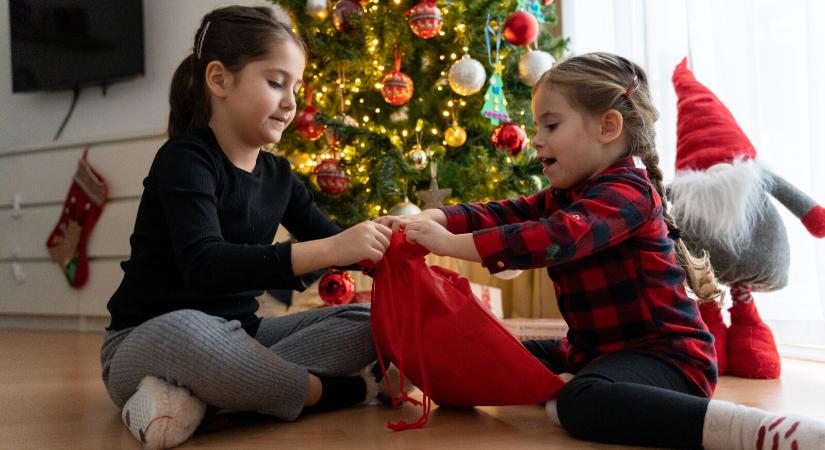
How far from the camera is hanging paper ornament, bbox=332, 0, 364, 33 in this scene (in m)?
2.01

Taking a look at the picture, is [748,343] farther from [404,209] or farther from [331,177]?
[331,177]

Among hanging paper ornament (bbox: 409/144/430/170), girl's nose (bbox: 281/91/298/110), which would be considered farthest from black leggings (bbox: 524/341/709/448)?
hanging paper ornament (bbox: 409/144/430/170)

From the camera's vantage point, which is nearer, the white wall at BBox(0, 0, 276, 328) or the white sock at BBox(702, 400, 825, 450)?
the white sock at BBox(702, 400, 825, 450)

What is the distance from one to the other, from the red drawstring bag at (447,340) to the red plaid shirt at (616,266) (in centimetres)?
10

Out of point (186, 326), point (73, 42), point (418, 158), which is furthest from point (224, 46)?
point (73, 42)

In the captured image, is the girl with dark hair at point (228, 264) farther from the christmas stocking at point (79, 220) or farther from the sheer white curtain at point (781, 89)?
the christmas stocking at point (79, 220)

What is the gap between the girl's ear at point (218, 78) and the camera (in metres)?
1.22

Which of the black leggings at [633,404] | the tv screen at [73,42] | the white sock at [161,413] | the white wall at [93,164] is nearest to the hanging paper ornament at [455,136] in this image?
the black leggings at [633,404]

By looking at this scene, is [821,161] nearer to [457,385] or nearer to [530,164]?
[530,164]

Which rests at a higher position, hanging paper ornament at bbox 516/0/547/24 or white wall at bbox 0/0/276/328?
hanging paper ornament at bbox 516/0/547/24

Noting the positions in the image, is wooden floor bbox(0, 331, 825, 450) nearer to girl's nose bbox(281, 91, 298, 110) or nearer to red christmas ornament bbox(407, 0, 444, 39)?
girl's nose bbox(281, 91, 298, 110)

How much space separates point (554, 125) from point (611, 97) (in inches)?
3.7

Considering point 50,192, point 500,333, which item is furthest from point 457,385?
point 50,192

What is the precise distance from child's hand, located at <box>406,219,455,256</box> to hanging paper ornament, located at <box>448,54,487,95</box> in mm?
894
